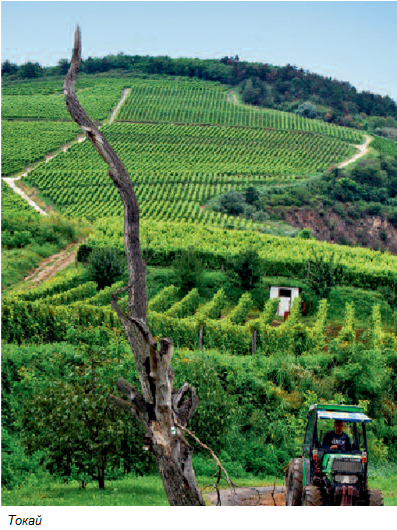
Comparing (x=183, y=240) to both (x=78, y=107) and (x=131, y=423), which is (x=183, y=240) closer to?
(x=131, y=423)

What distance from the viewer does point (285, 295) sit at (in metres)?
35.2

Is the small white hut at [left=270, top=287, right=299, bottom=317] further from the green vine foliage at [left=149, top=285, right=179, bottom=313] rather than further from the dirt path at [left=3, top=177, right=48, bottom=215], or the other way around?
the dirt path at [left=3, top=177, right=48, bottom=215]

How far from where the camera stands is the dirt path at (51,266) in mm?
36378

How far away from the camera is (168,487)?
26.9 feet

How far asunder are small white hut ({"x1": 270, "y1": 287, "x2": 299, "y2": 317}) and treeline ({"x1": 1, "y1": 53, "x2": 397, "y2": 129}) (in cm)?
9431

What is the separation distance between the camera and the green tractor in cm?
→ 1063

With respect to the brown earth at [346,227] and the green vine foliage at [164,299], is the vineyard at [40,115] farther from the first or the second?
the green vine foliage at [164,299]

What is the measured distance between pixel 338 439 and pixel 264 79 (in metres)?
135

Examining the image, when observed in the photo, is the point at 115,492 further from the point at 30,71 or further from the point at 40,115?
the point at 30,71

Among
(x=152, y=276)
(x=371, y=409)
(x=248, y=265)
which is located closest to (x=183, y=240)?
(x=152, y=276)

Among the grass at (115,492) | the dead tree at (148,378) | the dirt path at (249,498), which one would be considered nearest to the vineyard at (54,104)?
the grass at (115,492)

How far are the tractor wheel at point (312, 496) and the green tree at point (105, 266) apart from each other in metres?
24.6

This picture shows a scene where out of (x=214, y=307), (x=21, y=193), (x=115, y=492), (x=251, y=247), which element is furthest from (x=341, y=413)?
(x=21, y=193)

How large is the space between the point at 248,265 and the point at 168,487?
2635 centimetres
